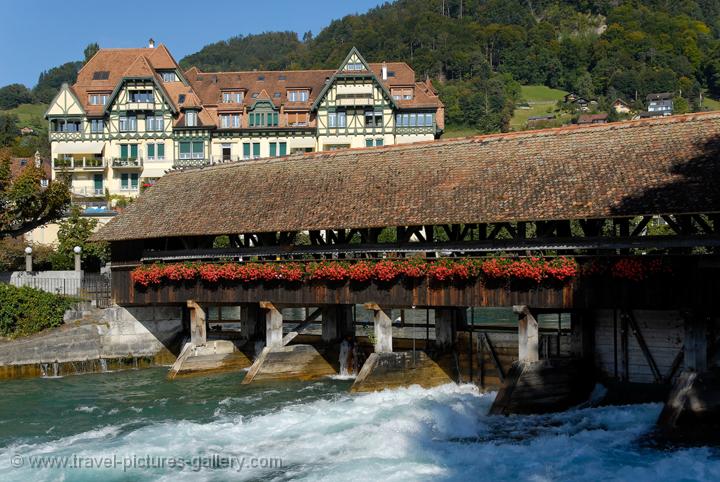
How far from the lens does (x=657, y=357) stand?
22.3 metres

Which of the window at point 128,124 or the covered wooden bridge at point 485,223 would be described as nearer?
the covered wooden bridge at point 485,223

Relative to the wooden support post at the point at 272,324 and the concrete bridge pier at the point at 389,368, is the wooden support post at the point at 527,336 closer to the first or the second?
the concrete bridge pier at the point at 389,368

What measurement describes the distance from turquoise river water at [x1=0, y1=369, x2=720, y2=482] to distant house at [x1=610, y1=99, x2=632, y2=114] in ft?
359

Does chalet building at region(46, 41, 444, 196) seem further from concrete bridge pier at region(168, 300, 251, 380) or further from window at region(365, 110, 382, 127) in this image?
concrete bridge pier at region(168, 300, 251, 380)

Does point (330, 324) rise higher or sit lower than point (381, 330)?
lower

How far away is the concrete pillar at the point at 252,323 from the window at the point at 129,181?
107ft

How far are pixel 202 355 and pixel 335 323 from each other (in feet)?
14.5

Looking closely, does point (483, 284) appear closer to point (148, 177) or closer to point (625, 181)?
point (625, 181)

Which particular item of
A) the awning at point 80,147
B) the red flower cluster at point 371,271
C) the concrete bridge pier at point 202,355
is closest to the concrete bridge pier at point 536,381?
the red flower cluster at point 371,271

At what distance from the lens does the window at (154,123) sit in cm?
6062

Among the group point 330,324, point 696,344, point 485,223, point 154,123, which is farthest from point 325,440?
point 154,123

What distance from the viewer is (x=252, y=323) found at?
31.3 m

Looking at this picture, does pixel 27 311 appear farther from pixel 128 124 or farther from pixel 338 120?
pixel 338 120

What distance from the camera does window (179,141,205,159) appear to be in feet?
200
